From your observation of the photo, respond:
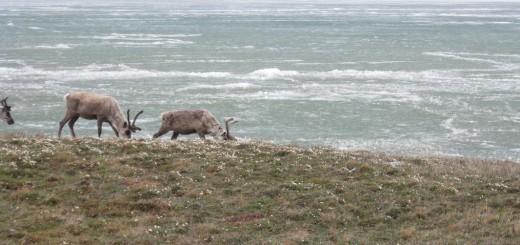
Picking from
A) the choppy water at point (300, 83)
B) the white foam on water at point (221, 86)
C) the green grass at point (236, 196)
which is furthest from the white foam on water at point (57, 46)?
the green grass at point (236, 196)

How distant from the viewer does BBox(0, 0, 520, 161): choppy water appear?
36.5 m

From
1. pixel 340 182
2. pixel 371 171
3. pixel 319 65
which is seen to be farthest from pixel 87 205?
pixel 319 65

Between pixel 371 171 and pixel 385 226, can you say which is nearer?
pixel 385 226

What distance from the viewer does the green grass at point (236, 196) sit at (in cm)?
1473

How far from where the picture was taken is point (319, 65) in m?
63.4

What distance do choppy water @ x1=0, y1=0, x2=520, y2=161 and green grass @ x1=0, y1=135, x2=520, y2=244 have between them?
12331 mm

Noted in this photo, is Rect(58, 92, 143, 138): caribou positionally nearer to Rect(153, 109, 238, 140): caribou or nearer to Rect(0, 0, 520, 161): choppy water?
Rect(153, 109, 238, 140): caribou

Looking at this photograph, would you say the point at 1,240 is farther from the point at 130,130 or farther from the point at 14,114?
the point at 14,114

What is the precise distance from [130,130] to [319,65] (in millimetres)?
39777

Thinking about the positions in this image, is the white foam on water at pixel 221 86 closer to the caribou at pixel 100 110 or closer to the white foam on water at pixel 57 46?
the caribou at pixel 100 110

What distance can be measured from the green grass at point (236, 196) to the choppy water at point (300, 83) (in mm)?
12331

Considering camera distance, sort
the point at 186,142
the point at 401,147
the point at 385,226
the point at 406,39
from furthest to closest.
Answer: the point at 406,39 → the point at 401,147 → the point at 186,142 → the point at 385,226

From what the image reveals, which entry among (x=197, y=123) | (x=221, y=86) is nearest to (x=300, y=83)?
(x=221, y=86)

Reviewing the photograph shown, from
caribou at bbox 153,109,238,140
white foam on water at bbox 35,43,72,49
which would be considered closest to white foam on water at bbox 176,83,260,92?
caribou at bbox 153,109,238,140
